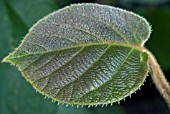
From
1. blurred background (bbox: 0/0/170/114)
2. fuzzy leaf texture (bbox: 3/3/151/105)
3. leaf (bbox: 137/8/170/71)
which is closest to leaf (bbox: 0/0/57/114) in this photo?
blurred background (bbox: 0/0/170/114)

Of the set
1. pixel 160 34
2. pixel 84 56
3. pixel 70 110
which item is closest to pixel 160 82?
pixel 84 56

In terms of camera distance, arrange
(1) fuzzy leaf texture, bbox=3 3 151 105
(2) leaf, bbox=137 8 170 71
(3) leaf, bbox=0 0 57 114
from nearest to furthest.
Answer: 1. (1) fuzzy leaf texture, bbox=3 3 151 105
2. (3) leaf, bbox=0 0 57 114
3. (2) leaf, bbox=137 8 170 71

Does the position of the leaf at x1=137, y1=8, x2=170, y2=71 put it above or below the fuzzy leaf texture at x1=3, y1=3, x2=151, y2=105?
above

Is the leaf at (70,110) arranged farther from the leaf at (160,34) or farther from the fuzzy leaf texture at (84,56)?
the leaf at (160,34)

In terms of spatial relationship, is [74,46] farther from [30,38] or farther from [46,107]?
[46,107]

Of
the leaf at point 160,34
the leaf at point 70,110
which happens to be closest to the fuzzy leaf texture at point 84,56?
the leaf at point 70,110

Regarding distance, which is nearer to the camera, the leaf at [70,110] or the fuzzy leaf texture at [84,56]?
the fuzzy leaf texture at [84,56]

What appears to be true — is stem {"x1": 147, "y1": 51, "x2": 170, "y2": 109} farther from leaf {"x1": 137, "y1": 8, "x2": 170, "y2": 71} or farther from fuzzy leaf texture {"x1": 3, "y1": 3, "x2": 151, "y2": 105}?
leaf {"x1": 137, "y1": 8, "x2": 170, "y2": 71}

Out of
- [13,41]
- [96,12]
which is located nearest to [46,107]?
[13,41]

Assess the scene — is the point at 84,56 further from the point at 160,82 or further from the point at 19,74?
the point at 19,74

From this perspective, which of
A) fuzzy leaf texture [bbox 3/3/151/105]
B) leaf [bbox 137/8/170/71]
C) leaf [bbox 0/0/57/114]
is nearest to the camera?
fuzzy leaf texture [bbox 3/3/151/105]
